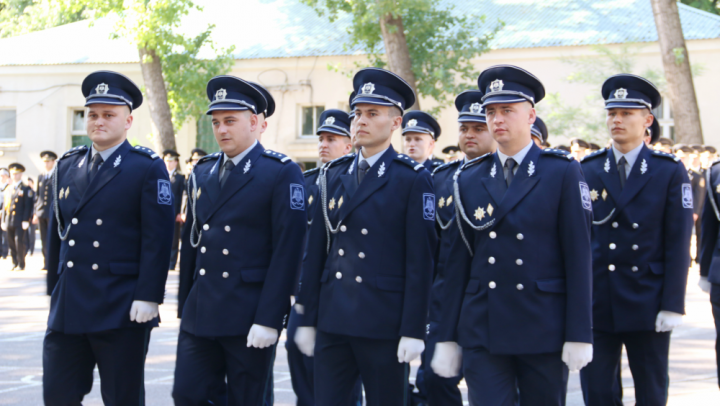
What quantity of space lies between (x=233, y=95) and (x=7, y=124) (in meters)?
29.6

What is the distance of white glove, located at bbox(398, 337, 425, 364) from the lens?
396 cm

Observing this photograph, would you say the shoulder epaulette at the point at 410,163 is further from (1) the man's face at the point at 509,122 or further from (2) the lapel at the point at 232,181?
(2) the lapel at the point at 232,181

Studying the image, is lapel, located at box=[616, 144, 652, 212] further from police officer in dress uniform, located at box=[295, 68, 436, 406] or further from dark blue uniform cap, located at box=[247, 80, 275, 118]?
dark blue uniform cap, located at box=[247, 80, 275, 118]

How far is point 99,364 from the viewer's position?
457 cm

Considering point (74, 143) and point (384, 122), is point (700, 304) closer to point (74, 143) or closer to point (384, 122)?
point (384, 122)

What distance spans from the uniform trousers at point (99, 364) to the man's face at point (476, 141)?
2.73m

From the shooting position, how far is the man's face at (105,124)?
478cm

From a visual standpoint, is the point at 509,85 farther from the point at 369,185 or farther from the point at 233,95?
the point at 233,95

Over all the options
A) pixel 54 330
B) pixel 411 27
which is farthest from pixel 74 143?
pixel 54 330

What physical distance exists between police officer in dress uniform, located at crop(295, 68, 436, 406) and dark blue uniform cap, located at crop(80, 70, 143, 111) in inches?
57.9

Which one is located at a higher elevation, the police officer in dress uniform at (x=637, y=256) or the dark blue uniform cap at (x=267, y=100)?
the dark blue uniform cap at (x=267, y=100)

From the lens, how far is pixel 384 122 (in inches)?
172

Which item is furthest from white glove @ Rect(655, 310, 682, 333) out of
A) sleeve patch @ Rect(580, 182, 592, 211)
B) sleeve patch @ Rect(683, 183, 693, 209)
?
sleeve patch @ Rect(580, 182, 592, 211)

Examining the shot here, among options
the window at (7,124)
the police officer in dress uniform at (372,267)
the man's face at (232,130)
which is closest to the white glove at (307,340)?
the police officer in dress uniform at (372,267)
